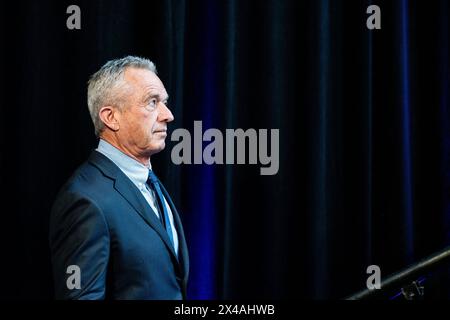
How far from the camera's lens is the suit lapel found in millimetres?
1388

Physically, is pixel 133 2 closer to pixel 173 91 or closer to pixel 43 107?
pixel 173 91

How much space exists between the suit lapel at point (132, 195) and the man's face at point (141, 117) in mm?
112

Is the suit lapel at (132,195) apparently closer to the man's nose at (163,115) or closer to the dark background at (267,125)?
the man's nose at (163,115)

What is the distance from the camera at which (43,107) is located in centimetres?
195

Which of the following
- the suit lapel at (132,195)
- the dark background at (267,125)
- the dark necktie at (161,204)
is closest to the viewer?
the suit lapel at (132,195)

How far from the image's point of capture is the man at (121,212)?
4.13 ft

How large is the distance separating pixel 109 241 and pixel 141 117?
38 cm

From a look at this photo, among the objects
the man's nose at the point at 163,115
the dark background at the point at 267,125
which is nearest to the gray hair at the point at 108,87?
the man's nose at the point at 163,115

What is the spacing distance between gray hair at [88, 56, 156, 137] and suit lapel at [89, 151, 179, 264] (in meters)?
0.16

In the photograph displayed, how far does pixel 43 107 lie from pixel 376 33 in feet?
4.25

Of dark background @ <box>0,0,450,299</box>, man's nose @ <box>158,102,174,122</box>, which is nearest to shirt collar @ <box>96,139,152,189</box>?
man's nose @ <box>158,102,174,122</box>

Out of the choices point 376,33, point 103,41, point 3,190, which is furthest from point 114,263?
point 376,33

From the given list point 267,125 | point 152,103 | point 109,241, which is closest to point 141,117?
point 152,103
